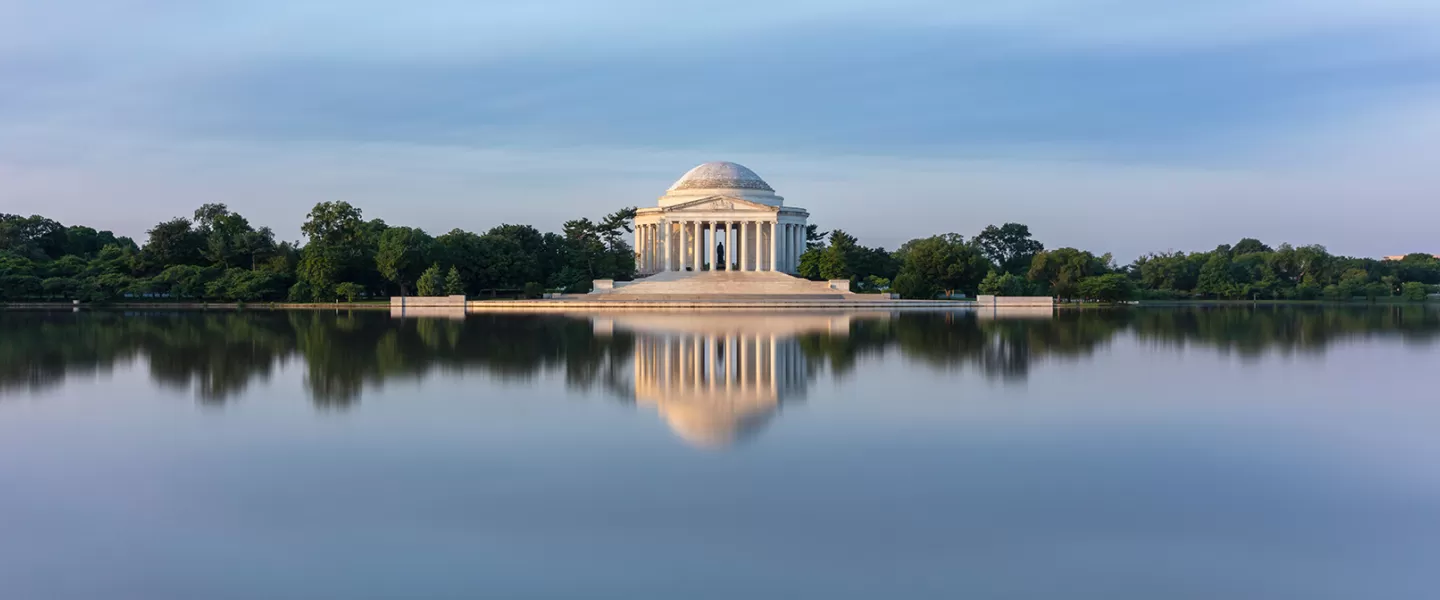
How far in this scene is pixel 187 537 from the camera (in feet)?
30.2

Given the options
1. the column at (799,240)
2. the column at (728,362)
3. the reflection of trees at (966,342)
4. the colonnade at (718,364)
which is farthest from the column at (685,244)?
the colonnade at (718,364)

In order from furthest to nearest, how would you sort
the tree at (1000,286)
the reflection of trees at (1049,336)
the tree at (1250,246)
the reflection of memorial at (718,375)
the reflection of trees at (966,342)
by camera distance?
the tree at (1250,246) → the tree at (1000,286) → the reflection of trees at (1049,336) → the reflection of trees at (966,342) → the reflection of memorial at (718,375)

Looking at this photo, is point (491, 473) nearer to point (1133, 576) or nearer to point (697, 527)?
point (697, 527)

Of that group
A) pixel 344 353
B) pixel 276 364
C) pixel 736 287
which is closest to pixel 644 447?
pixel 276 364

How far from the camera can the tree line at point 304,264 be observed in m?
68.6

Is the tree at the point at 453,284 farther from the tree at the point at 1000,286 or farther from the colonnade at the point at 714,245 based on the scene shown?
the tree at the point at 1000,286

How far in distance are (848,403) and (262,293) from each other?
60.1 metres

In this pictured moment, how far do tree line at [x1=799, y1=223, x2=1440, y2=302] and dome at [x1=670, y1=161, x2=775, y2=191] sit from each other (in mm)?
7587

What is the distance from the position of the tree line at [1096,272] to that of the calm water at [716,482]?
49844mm

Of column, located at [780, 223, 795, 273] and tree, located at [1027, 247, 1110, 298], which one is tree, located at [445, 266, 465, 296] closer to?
column, located at [780, 223, 795, 273]

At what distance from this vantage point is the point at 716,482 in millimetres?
11227

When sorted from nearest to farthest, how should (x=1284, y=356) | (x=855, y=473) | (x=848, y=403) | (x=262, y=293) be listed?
(x=855, y=473)
(x=848, y=403)
(x=1284, y=356)
(x=262, y=293)

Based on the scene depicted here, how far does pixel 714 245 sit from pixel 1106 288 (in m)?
32.7

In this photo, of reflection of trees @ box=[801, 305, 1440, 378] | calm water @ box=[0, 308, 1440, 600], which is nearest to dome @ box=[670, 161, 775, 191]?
reflection of trees @ box=[801, 305, 1440, 378]
